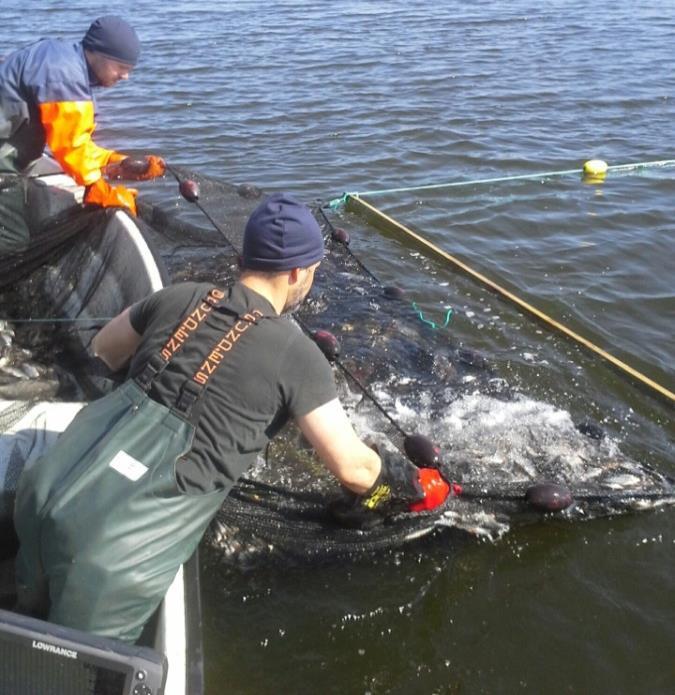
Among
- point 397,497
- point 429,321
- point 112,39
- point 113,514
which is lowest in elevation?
point 429,321

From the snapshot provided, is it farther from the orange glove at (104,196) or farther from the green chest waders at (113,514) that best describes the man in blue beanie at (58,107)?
the green chest waders at (113,514)

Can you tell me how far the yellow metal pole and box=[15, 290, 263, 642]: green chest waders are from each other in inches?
152

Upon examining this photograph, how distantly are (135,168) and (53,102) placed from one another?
121 cm

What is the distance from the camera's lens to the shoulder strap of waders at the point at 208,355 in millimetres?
2744

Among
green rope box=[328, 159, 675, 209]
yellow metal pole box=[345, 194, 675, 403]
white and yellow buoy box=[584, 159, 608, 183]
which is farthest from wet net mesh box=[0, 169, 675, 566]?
white and yellow buoy box=[584, 159, 608, 183]

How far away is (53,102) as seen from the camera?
5172 mm

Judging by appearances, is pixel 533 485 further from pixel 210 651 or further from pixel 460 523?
pixel 210 651

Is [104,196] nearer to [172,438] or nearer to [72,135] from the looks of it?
[72,135]

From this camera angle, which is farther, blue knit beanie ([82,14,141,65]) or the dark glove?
blue knit beanie ([82,14,141,65])

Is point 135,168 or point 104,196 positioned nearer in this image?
point 104,196

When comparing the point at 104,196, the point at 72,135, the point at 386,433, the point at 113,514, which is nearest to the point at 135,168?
the point at 104,196

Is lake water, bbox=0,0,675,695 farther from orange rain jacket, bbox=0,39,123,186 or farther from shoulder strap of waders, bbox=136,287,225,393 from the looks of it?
Answer: orange rain jacket, bbox=0,39,123,186

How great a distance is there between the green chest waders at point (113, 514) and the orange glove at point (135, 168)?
3.86 meters

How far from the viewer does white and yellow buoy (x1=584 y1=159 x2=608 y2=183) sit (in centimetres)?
942
